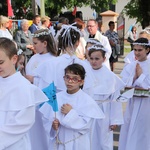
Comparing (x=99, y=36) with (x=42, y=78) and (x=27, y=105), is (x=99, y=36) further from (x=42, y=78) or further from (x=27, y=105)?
(x=27, y=105)

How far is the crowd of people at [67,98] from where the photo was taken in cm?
326

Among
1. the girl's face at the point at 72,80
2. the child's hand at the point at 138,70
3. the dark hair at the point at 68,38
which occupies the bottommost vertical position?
the child's hand at the point at 138,70

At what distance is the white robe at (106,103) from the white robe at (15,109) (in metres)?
2.11

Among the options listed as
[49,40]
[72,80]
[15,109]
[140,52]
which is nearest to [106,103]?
[140,52]

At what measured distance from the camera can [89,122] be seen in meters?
4.12

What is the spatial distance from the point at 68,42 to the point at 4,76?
151 cm

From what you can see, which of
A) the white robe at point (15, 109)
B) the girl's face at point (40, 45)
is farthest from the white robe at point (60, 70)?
the white robe at point (15, 109)

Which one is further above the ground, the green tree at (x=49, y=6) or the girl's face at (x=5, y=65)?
the green tree at (x=49, y=6)

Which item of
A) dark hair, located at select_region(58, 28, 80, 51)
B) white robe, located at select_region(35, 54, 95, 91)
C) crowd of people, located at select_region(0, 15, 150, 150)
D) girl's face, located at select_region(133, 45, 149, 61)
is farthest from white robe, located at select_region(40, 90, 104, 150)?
girl's face, located at select_region(133, 45, 149, 61)

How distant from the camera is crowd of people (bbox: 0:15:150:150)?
3260 mm

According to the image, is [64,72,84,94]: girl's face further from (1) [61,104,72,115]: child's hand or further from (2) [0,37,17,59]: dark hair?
(2) [0,37,17,59]: dark hair

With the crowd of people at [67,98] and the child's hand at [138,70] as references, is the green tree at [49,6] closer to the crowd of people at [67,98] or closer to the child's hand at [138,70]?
the crowd of people at [67,98]

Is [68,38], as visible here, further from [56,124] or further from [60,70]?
[56,124]

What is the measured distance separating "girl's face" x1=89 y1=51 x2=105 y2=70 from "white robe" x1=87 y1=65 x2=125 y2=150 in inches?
3.0
